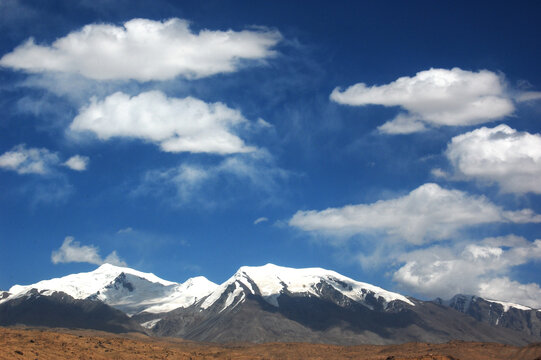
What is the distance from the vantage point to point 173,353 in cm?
18612

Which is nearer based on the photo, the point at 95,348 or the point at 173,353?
the point at 95,348

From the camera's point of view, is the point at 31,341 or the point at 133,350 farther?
the point at 133,350

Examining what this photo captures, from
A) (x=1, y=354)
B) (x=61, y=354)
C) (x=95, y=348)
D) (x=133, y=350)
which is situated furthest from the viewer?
(x=133, y=350)

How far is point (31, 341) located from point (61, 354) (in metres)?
15.9

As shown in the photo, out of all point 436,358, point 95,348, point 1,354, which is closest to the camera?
point 1,354

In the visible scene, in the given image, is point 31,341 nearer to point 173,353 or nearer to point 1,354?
point 1,354

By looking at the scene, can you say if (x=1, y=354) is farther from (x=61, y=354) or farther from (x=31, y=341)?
(x=31, y=341)

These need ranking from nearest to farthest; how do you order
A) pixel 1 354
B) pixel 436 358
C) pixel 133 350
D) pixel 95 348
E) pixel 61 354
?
1. pixel 1 354
2. pixel 61 354
3. pixel 436 358
4. pixel 95 348
5. pixel 133 350

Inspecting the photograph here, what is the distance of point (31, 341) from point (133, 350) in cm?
3309

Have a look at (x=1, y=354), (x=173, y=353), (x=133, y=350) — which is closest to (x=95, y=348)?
(x=133, y=350)

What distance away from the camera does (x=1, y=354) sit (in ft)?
388

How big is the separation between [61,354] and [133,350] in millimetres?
38423

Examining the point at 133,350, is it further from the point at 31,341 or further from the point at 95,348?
the point at 31,341

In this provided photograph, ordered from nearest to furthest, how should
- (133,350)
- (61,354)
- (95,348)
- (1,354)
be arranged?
(1,354)
(61,354)
(95,348)
(133,350)
